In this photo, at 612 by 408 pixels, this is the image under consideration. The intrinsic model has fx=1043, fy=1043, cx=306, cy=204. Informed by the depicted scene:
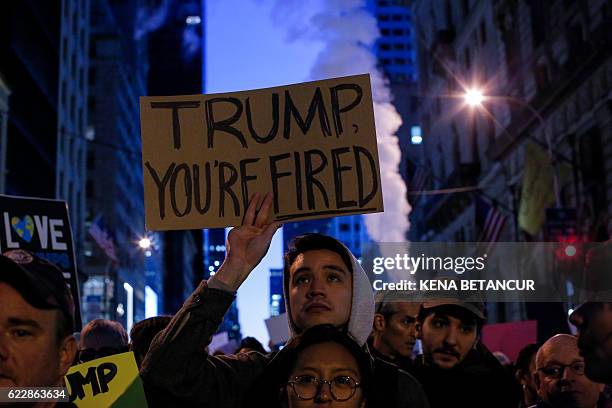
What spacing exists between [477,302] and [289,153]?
4.78 ft

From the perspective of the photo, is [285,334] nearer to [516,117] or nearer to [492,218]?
[492,218]

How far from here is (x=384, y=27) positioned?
193875 millimetres

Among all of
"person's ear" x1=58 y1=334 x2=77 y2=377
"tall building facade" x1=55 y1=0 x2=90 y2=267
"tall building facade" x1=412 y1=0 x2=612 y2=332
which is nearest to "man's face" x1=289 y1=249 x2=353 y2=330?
"person's ear" x1=58 y1=334 x2=77 y2=377

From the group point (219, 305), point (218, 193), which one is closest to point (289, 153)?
point (218, 193)

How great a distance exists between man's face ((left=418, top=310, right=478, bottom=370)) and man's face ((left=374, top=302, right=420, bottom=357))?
22.2 inches

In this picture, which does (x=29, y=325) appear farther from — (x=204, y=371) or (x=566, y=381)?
(x=566, y=381)

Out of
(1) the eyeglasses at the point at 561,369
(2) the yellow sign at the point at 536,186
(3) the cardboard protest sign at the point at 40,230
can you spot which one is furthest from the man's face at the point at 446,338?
(2) the yellow sign at the point at 536,186

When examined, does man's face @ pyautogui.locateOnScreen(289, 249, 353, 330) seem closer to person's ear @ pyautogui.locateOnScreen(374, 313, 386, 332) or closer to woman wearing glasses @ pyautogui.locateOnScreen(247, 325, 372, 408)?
woman wearing glasses @ pyautogui.locateOnScreen(247, 325, 372, 408)

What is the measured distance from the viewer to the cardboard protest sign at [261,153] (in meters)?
4.39

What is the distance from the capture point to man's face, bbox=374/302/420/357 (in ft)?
19.3

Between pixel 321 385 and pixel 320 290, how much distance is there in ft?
1.96

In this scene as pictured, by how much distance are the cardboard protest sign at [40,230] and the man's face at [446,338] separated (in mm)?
2956

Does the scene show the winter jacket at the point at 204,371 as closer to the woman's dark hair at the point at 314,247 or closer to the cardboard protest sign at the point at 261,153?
the woman's dark hair at the point at 314,247

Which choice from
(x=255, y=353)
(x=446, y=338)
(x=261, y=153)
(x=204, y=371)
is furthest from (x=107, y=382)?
(x=446, y=338)
